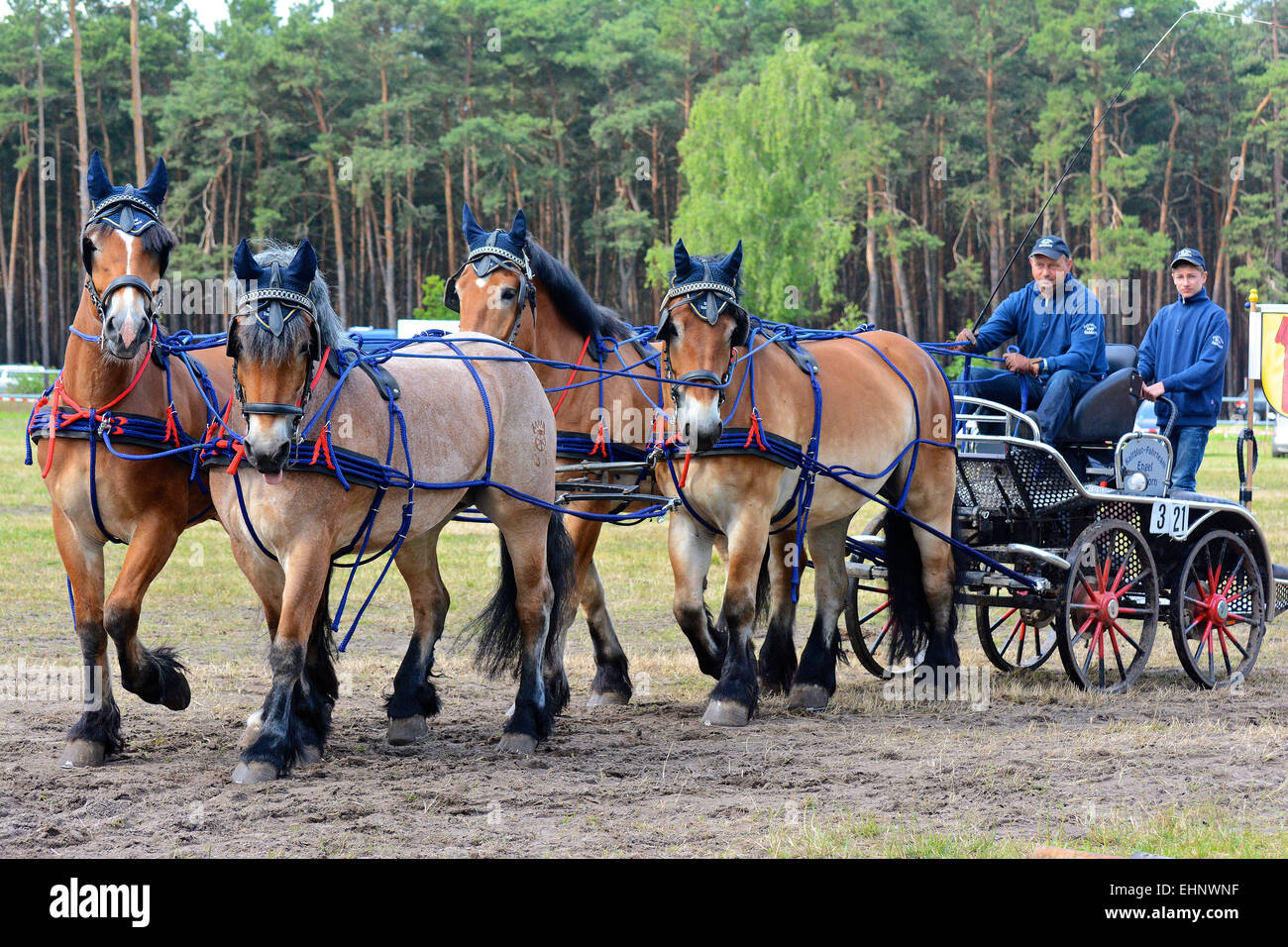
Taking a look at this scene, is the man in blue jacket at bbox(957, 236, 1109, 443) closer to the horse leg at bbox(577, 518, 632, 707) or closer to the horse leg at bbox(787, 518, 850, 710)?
the horse leg at bbox(787, 518, 850, 710)

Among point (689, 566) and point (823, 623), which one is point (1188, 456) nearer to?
point (823, 623)

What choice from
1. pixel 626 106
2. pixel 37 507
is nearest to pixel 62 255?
pixel 626 106

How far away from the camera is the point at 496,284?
6.47 m

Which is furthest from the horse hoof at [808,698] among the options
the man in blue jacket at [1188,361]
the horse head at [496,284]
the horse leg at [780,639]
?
the man in blue jacket at [1188,361]

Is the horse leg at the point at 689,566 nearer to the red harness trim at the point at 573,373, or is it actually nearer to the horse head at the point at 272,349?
the red harness trim at the point at 573,373

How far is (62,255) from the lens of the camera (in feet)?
157

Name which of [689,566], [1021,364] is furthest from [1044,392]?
[689,566]

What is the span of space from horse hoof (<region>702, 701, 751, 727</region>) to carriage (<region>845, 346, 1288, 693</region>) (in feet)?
4.91

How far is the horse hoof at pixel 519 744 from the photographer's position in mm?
5852

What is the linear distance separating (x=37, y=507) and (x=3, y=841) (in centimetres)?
1298

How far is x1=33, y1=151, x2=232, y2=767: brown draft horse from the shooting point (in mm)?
5156

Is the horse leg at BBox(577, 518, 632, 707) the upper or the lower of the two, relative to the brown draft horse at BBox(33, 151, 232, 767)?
lower

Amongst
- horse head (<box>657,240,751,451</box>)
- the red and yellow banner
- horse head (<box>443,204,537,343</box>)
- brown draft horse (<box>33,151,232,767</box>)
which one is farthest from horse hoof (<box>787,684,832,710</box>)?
the red and yellow banner

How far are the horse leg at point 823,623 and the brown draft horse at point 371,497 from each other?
4.36 feet
